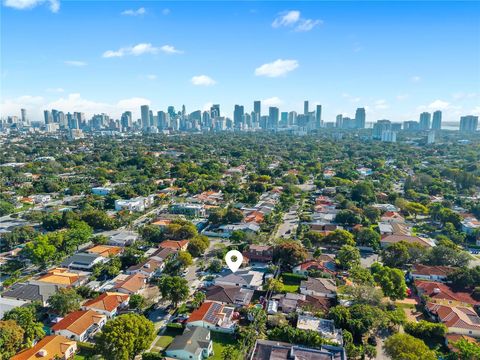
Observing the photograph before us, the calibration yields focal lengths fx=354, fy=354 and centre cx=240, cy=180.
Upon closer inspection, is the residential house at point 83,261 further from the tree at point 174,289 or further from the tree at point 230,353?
the tree at point 230,353

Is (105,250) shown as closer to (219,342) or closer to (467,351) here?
(219,342)

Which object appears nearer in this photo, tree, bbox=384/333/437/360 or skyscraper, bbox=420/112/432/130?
tree, bbox=384/333/437/360

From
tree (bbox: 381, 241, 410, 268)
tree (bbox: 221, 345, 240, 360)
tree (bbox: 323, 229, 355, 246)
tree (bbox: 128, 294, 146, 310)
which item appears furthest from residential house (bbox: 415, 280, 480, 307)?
tree (bbox: 128, 294, 146, 310)

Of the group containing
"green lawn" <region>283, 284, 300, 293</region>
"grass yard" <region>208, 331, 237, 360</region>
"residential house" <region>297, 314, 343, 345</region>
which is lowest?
"green lawn" <region>283, 284, 300, 293</region>

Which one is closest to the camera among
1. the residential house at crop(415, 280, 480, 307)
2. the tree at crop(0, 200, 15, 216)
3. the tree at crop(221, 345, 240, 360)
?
the tree at crop(221, 345, 240, 360)

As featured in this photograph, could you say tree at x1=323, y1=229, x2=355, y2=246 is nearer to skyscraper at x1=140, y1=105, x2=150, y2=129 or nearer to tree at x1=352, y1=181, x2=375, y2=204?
tree at x1=352, y1=181, x2=375, y2=204

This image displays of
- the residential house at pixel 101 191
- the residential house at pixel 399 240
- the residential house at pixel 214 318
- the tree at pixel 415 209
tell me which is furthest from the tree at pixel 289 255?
the residential house at pixel 101 191

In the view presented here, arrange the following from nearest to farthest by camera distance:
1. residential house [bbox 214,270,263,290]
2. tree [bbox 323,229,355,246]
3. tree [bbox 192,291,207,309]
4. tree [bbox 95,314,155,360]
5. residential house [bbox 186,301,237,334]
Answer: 1. tree [bbox 95,314,155,360]
2. residential house [bbox 186,301,237,334]
3. tree [bbox 192,291,207,309]
4. residential house [bbox 214,270,263,290]
5. tree [bbox 323,229,355,246]
